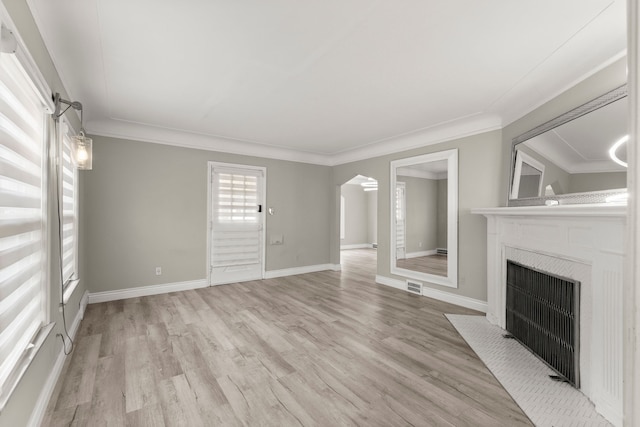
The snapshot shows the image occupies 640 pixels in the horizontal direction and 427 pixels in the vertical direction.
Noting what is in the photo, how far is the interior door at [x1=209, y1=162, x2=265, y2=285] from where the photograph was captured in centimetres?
497

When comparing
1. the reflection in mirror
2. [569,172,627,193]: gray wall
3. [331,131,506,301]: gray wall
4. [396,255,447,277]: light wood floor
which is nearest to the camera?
[569,172,627,193]: gray wall

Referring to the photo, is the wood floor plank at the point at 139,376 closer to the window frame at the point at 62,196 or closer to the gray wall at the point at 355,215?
the window frame at the point at 62,196

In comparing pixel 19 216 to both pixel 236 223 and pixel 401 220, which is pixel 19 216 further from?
pixel 401 220

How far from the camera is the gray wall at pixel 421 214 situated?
14.6 feet

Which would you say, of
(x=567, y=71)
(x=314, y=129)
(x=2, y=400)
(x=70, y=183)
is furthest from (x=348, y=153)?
(x=2, y=400)

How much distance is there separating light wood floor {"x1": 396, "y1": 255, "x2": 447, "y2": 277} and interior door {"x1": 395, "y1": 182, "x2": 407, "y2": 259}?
122mm

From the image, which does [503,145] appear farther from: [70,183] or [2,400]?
[70,183]

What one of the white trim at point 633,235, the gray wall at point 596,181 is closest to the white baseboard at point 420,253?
the gray wall at point 596,181

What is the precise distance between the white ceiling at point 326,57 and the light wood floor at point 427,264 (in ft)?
6.04

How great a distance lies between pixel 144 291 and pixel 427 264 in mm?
4356

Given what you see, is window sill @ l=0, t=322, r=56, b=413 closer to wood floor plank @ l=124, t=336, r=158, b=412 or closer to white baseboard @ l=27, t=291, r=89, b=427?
white baseboard @ l=27, t=291, r=89, b=427

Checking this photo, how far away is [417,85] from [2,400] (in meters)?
3.50

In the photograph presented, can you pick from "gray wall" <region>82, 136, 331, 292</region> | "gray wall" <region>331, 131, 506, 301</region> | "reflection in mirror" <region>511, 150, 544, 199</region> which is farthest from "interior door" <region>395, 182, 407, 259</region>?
"gray wall" <region>82, 136, 331, 292</region>

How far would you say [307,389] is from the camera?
2.12 metres
